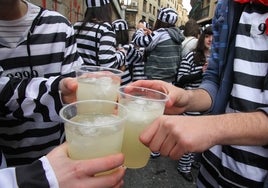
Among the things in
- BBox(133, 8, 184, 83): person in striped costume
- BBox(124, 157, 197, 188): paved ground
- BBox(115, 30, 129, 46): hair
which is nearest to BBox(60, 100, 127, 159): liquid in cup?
BBox(124, 157, 197, 188): paved ground

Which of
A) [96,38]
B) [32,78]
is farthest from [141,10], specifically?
[32,78]

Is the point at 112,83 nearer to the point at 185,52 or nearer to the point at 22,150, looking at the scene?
the point at 22,150

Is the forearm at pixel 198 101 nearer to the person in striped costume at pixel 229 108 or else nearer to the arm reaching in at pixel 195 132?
the person in striped costume at pixel 229 108

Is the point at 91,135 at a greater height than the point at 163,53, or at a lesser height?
lesser

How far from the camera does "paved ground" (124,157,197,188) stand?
3.67 metres

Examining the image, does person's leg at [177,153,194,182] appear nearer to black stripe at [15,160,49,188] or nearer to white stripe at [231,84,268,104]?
white stripe at [231,84,268,104]

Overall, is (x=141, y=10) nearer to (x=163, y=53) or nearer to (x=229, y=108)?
(x=163, y=53)

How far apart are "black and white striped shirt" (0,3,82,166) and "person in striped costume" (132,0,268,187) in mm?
644

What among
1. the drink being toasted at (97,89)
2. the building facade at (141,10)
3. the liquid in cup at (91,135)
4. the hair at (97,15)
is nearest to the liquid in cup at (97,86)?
the drink being toasted at (97,89)

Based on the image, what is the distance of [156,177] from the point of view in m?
3.89

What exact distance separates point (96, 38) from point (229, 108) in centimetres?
200

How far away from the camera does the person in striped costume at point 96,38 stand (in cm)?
311

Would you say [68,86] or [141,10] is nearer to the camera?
[68,86]

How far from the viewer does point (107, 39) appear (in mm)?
3121
